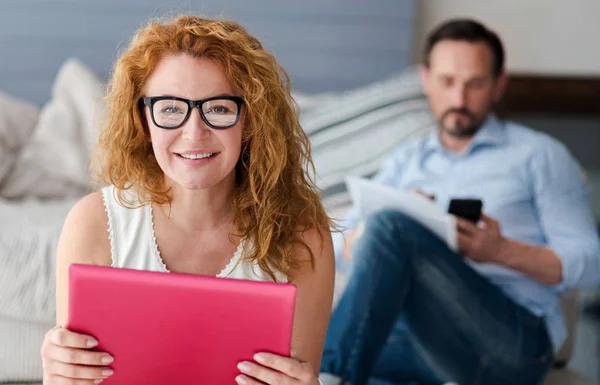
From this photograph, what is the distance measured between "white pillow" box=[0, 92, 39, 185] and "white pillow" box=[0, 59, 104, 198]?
0.08ft

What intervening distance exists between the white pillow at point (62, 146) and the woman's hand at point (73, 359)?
1462 mm

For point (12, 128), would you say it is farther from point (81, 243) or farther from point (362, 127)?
point (81, 243)

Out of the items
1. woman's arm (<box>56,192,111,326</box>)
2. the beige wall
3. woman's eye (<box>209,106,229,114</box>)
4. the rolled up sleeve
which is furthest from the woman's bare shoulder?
the beige wall

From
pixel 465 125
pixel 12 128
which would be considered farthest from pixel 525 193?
pixel 12 128

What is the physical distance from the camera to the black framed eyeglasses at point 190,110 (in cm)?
108

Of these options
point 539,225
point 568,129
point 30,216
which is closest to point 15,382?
point 30,216

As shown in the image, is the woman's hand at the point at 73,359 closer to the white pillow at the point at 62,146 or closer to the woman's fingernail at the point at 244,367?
the woman's fingernail at the point at 244,367

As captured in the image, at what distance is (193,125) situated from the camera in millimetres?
1076

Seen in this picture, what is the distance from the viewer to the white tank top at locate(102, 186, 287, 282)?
1194 mm

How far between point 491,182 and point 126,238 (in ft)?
3.41

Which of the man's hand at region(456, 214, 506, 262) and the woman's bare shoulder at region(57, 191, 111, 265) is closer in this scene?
the woman's bare shoulder at region(57, 191, 111, 265)

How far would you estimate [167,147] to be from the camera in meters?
1.11

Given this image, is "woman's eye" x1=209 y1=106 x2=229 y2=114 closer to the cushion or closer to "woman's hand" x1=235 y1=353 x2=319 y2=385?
"woman's hand" x1=235 y1=353 x2=319 y2=385

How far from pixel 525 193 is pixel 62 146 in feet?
4.78
